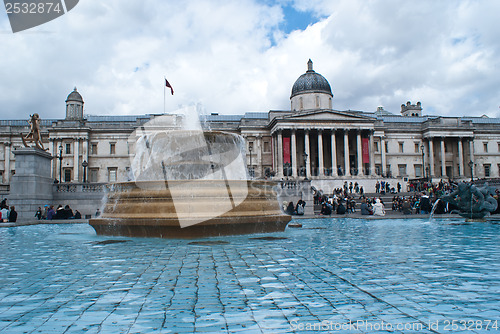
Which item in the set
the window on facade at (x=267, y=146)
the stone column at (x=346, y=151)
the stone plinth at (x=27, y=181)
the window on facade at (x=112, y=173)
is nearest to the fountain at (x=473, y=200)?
the stone plinth at (x=27, y=181)

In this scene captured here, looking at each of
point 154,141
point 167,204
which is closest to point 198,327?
point 167,204

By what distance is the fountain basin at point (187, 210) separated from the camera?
7984 mm

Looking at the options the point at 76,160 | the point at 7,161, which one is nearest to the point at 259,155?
the point at 76,160

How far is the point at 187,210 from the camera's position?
800cm

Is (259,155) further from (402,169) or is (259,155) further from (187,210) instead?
(187,210)

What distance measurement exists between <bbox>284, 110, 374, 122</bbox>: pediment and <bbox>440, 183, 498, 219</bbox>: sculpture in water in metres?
37.4

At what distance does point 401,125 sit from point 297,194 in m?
37.5

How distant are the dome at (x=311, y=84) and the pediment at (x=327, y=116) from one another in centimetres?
588

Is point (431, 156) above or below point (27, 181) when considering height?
above

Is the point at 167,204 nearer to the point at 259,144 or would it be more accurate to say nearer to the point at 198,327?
the point at 198,327

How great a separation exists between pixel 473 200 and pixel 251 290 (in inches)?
456

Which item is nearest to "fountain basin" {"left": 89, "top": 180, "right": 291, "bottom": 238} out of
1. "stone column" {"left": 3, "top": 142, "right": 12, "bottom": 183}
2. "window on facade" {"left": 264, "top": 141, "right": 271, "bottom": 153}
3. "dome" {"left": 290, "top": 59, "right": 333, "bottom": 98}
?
"window on facade" {"left": 264, "top": 141, "right": 271, "bottom": 153}

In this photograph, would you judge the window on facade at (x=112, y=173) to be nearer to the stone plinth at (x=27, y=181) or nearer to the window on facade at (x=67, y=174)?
the window on facade at (x=67, y=174)

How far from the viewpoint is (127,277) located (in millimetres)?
4613
